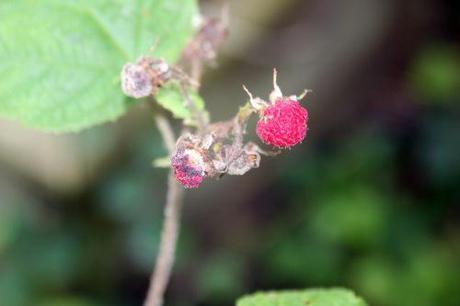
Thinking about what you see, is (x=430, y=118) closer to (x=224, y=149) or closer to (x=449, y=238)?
(x=449, y=238)

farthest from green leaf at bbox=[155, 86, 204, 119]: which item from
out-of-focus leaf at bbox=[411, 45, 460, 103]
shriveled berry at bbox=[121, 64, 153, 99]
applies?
out-of-focus leaf at bbox=[411, 45, 460, 103]

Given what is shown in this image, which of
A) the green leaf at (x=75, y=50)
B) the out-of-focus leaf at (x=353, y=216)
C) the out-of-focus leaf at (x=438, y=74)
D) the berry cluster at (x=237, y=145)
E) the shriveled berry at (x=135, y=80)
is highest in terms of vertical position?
the out-of-focus leaf at (x=438, y=74)

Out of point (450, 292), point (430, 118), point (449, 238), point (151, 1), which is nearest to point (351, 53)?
point (430, 118)

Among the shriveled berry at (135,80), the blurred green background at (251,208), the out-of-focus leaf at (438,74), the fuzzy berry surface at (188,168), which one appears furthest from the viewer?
the out-of-focus leaf at (438,74)

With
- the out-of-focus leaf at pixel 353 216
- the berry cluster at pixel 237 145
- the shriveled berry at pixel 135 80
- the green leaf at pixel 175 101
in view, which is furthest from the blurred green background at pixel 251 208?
the berry cluster at pixel 237 145

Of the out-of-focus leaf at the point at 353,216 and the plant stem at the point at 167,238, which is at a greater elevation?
the out-of-focus leaf at the point at 353,216

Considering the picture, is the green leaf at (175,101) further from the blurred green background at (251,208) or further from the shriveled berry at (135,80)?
the blurred green background at (251,208)
